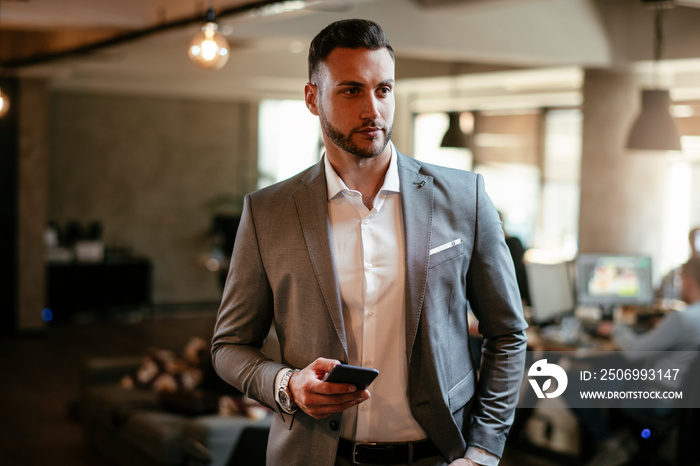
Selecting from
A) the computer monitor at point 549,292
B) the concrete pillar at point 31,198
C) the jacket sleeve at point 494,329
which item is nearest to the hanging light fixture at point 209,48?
the jacket sleeve at point 494,329

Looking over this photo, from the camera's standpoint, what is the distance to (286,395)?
1587 millimetres

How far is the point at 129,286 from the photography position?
33.3 ft

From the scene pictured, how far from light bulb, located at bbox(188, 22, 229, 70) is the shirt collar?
2.11m

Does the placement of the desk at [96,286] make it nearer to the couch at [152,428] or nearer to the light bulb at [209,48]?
the couch at [152,428]

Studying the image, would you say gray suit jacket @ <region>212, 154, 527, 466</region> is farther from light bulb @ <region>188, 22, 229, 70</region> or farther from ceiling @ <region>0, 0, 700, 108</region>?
ceiling @ <region>0, 0, 700, 108</region>

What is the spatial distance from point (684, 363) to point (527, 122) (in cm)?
640

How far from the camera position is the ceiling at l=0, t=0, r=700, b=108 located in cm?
501

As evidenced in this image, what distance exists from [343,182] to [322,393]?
510 millimetres

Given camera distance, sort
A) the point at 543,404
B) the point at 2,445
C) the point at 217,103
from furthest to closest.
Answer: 1. the point at 217,103
2. the point at 543,404
3. the point at 2,445

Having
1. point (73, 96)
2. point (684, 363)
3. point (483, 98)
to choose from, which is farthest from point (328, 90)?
point (73, 96)

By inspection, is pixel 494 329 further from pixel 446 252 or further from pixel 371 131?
pixel 371 131

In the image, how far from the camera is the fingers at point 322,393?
1.45 m

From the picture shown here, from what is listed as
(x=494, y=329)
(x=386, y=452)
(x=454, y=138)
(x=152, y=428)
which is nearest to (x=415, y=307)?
(x=494, y=329)

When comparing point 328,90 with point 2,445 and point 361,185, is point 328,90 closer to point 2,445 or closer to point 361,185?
point 361,185
